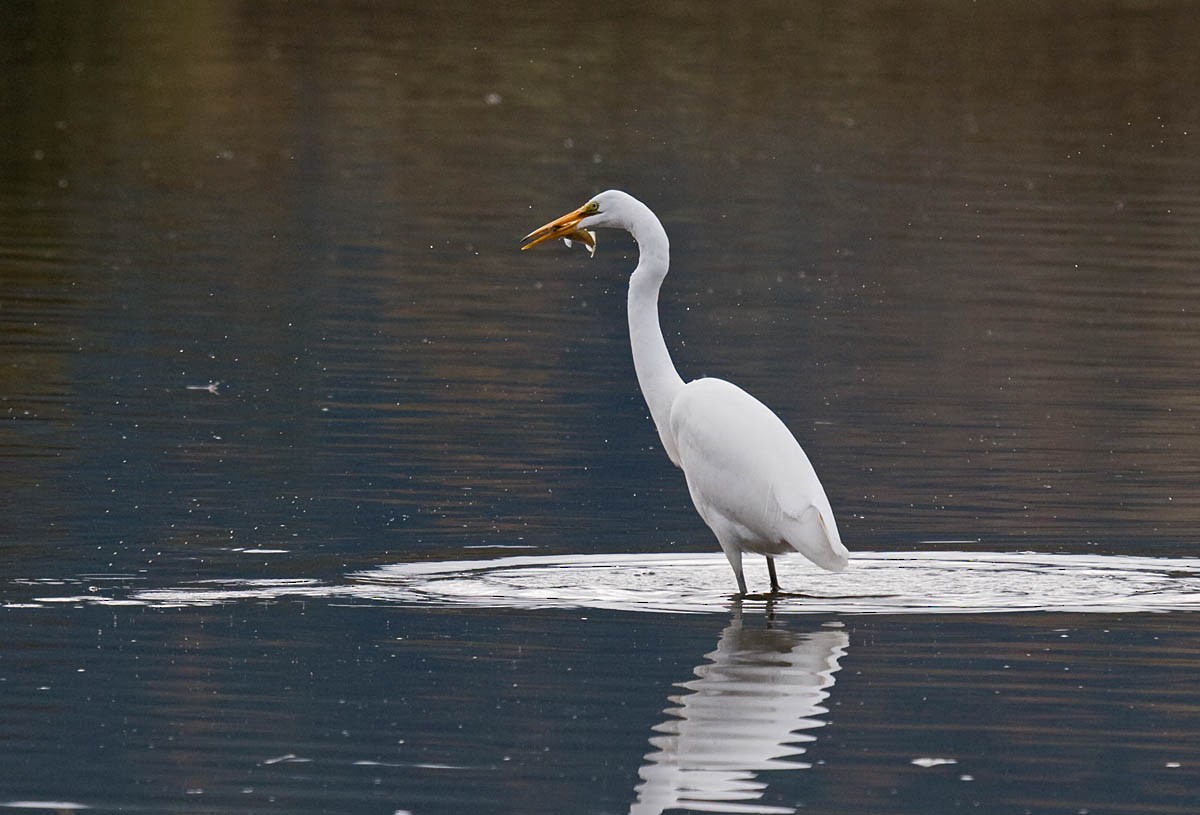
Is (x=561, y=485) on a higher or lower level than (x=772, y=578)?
higher

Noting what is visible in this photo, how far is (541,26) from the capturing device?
56.7 meters

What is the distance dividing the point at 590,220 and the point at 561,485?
1816 millimetres

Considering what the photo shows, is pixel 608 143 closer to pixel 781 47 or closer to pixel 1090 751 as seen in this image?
pixel 781 47

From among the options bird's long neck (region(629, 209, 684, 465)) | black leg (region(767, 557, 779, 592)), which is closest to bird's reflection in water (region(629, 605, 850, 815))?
black leg (region(767, 557, 779, 592))

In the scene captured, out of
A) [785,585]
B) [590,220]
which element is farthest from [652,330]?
[785,585]

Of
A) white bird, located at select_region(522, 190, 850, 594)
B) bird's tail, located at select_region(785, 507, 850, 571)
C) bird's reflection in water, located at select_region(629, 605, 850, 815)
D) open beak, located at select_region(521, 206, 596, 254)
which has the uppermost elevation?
open beak, located at select_region(521, 206, 596, 254)

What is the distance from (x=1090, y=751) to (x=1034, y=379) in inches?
357

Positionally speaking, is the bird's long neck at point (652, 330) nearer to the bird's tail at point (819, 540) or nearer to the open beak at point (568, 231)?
the open beak at point (568, 231)

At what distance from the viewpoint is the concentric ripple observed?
1058 centimetres

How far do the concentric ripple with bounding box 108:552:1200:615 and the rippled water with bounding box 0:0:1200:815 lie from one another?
0.10 ft

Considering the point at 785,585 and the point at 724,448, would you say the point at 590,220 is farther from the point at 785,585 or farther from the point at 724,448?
the point at 785,585

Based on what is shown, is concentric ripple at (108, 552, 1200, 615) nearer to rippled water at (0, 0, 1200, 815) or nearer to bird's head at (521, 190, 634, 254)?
rippled water at (0, 0, 1200, 815)

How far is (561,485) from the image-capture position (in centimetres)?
1312

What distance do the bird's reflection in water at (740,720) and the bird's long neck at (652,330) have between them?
4.80 ft
